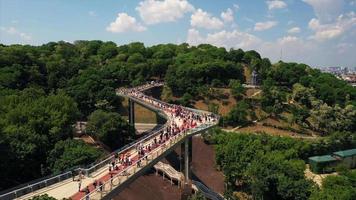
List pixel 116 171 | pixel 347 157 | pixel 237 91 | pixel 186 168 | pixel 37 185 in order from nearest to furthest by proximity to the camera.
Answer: pixel 37 185 < pixel 116 171 < pixel 186 168 < pixel 347 157 < pixel 237 91

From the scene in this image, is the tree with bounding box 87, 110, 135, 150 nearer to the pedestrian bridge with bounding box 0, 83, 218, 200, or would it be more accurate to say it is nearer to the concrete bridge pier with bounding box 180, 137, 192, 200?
the pedestrian bridge with bounding box 0, 83, 218, 200

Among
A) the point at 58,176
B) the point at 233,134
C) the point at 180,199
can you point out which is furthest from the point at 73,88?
the point at 58,176

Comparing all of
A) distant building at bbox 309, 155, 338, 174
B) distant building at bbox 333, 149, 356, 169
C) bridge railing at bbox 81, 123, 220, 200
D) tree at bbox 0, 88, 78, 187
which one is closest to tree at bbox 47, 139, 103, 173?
tree at bbox 0, 88, 78, 187

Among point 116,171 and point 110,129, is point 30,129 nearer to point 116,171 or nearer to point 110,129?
point 110,129

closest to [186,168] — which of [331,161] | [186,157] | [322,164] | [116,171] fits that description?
[186,157]

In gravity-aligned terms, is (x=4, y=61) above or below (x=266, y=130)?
above

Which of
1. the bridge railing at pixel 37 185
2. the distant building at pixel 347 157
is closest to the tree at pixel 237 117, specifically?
the distant building at pixel 347 157

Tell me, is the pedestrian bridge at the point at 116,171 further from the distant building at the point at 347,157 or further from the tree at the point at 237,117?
the tree at the point at 237,117

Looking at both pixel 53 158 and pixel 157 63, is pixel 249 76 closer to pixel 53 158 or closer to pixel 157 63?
pixel 157 63

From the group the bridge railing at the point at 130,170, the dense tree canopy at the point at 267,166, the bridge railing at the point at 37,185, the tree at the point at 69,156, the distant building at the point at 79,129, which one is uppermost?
the bridge railing at the point at 130,170
